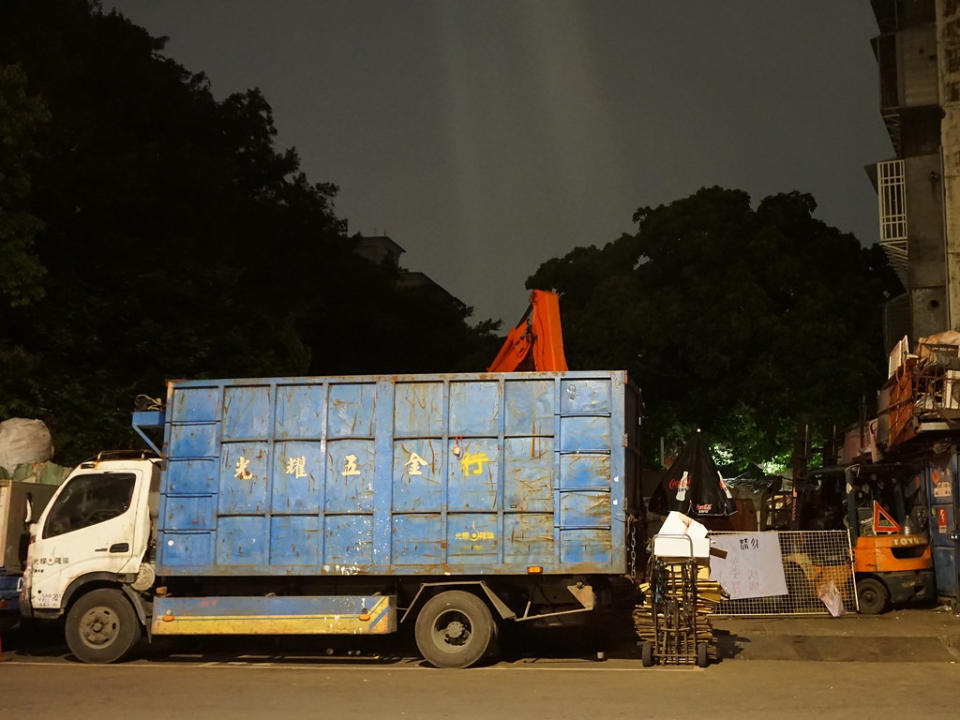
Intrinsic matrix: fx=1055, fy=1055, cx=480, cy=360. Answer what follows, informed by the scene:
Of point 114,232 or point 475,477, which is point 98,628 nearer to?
point 475,477

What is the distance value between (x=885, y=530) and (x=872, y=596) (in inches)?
43.9

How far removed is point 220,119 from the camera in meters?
29.3

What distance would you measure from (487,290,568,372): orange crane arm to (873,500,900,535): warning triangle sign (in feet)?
22.4

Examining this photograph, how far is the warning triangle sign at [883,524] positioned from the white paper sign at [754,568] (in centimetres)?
199

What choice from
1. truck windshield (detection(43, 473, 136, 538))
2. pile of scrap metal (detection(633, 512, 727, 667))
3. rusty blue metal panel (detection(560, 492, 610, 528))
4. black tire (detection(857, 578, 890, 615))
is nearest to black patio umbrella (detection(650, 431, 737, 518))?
black tire (detection(857, 578, 890, 615))

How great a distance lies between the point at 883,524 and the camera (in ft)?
55.5

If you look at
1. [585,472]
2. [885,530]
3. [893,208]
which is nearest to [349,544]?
[585,472]

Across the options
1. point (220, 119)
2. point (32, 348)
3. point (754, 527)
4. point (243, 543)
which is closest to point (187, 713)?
point (243, 543)

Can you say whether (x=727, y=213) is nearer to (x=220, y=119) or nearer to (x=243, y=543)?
(x=220, y=119)

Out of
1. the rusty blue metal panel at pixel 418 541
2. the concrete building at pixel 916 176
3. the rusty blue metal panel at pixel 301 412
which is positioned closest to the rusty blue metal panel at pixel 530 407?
the rusty blue metal panel at pixel 418 541

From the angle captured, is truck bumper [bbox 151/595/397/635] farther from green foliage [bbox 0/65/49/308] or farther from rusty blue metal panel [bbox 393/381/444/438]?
green foliage [bbox 0/65/49/308]

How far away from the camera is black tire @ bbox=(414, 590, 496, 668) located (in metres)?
11.3

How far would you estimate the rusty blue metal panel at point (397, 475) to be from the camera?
1120cm

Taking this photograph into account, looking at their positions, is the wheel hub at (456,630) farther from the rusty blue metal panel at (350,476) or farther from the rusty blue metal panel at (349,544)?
the rusty blue metal panel at (350,476)
